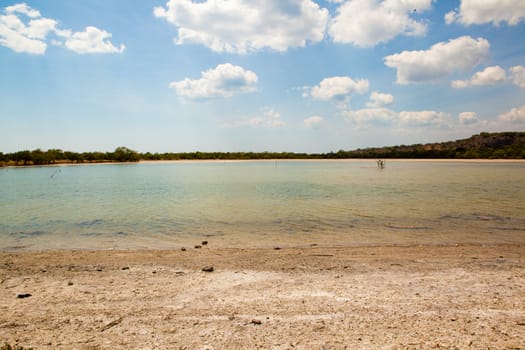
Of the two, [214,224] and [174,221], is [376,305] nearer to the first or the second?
[214,224]

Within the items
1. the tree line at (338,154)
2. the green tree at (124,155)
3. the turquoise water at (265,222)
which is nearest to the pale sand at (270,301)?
the turquoise water at (265,222)

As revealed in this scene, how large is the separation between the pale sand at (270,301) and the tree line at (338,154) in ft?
483

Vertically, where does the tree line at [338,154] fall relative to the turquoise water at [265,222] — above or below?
above

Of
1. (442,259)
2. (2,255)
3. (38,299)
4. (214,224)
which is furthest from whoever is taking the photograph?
(214,224)

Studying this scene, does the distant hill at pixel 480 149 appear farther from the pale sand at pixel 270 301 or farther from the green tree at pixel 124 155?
the pale sand at pixel 270 301

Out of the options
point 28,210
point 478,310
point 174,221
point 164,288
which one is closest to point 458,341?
point 478,310

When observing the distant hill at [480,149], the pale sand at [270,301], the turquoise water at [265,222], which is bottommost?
the turquoise water at [265,222]

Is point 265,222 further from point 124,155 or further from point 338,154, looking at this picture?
point 338,154

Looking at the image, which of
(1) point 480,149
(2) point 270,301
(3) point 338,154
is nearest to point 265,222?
(2) point 270,301

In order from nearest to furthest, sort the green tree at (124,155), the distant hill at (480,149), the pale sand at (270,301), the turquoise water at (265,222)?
the pale sand at (270,301), the turquoise water at (265,222), the distant hill at (480,149), the green tree at (124,155)

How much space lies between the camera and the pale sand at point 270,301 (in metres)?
4.66

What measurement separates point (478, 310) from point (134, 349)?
5.88 meters

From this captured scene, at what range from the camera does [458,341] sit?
175 inches

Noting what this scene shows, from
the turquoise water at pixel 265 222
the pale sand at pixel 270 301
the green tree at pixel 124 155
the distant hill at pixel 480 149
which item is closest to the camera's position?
the pale sand at pixel 270 301
